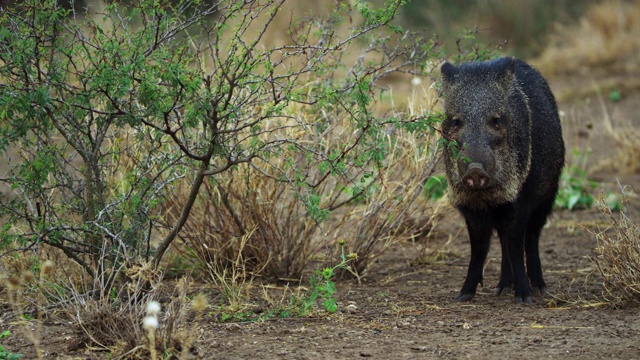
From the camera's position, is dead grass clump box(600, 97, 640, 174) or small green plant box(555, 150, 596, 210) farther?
dead grass clump box(600, 97, 640, 174)

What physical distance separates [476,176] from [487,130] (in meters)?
0.35

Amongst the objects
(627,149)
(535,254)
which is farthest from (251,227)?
(627,149)

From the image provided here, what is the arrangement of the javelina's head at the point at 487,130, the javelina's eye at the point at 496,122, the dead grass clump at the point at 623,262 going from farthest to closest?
the javelina's eye at the point at 496,122 < the javelina's head at the point at 487,130 < the dead grass clump at the point at 623,262

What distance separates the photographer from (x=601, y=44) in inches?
507

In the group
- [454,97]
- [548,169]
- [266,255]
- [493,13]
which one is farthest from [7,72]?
[493,13]

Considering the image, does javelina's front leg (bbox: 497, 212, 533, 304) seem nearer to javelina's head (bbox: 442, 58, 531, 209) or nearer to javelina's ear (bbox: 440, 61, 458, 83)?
javelina's head (bbox: 442, 58, 531, 209)

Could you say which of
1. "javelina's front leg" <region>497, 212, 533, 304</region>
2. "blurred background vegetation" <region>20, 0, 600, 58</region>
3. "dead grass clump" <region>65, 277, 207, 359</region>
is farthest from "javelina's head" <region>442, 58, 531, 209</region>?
"blurred background vegetation" <region>20, 0, 600, 58</region>

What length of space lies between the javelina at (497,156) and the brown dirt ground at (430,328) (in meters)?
0.28

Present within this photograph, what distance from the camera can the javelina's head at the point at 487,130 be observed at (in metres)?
4.66

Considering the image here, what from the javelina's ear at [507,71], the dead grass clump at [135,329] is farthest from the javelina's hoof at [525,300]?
the dead grass clump at [135,329]

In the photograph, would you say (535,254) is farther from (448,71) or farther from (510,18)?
(510,18)

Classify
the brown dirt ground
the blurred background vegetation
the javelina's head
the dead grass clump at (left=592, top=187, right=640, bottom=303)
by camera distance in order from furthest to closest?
1. the blurred background vegetation
2. the javelina's head
3. the dead grass clump at (left=592, top=187, right=640, bottom=303)
4. the brown dirt ground

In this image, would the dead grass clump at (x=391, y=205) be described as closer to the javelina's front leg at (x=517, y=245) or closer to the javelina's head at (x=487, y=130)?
Answer: the javelina's head at (x=487, y=130)

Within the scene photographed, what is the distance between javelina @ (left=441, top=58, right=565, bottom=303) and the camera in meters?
4.69
